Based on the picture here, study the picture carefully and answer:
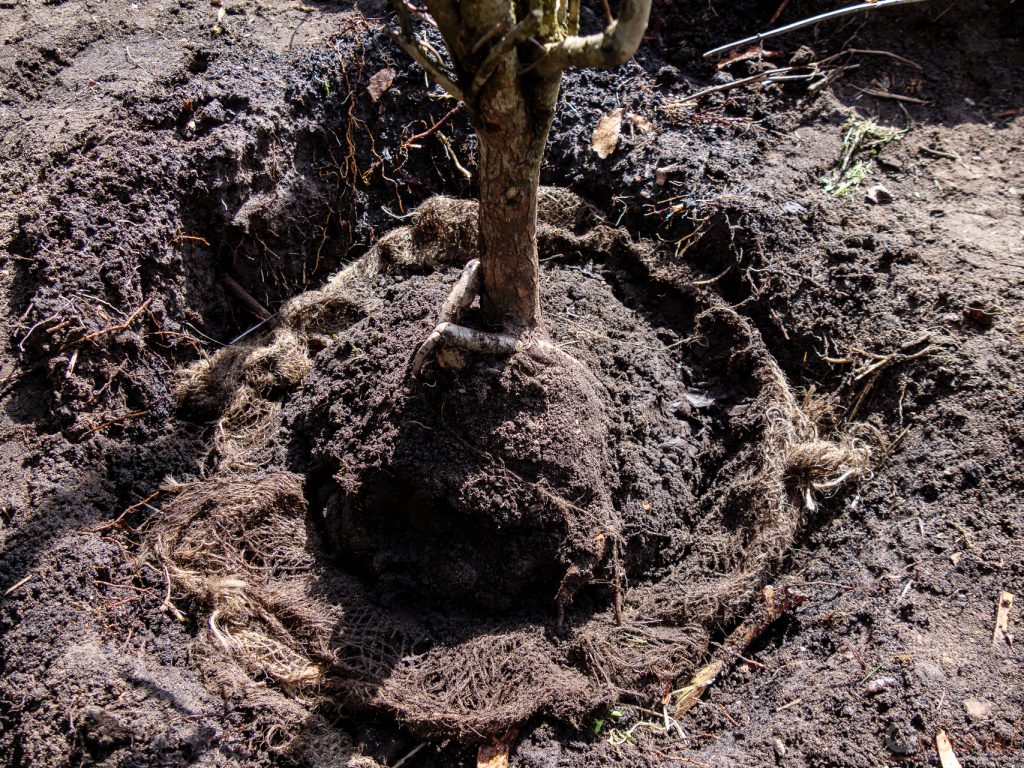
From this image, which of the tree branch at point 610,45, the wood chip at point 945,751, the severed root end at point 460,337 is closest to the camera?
the tree branch at point 610,45

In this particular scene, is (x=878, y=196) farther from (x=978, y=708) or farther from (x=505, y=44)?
(x=505, y=44)

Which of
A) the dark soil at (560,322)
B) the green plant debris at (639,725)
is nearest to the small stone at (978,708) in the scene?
the dark soil at (560,322)

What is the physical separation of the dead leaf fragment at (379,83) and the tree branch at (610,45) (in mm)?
1395

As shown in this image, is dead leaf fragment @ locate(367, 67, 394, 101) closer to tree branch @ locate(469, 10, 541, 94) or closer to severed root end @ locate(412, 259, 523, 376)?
severed root end @ locate(412, 259, 523, 376)

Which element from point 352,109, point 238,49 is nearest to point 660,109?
point 352,109

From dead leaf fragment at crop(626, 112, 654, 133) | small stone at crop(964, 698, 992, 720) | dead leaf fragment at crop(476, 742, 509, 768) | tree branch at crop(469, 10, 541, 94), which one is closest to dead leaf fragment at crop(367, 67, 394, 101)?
dead leaf fragment at crop(626, 112, 654, 133)

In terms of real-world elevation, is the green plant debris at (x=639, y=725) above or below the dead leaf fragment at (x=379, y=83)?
below

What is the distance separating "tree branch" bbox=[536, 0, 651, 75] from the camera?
1.19 meters

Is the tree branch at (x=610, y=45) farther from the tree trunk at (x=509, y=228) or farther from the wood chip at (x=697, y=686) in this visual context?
the wood chip at (x=697, y=686)

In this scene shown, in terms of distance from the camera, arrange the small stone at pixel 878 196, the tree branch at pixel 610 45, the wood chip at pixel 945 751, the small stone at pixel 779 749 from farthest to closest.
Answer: the small stone at pixel 878 196 < the small stone at pixel 779 749 < the wood chip at pixel 945 751 < the tree branch at pixel 610 45

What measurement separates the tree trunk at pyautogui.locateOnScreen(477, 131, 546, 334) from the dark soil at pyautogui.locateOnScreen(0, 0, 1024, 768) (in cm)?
18

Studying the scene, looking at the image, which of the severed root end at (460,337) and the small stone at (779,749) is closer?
the small stone at (779,749)

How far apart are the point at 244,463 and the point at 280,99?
Answer: 125cm

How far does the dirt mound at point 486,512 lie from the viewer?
5.83ft
